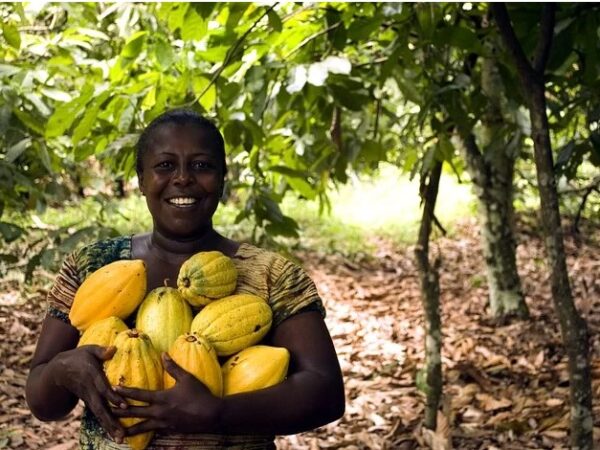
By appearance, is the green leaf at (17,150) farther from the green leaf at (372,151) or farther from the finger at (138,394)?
the finger at (138,394)

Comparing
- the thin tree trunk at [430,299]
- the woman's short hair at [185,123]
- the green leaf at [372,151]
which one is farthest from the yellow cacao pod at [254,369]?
the green leaf at [372,151]

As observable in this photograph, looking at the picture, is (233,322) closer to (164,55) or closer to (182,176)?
(182,176)

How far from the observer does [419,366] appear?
3.86 m

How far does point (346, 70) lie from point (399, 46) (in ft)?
0.96

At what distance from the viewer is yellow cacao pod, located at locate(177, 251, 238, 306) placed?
1219 millimetres

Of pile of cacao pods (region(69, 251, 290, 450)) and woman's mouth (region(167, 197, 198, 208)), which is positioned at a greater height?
woman's mouth (region(167, 197, 198, 208))

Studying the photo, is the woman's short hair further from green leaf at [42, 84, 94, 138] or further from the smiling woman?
green leaf at [42, 84, 94, 138]

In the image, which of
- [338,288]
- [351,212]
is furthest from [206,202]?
[351,212]

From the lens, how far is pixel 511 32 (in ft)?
6.69

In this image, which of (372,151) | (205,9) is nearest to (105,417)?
(205,9)

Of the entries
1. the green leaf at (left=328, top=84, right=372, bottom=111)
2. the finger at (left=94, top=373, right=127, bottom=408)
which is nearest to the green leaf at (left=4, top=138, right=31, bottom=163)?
the green leaf at (left=328, top=84, right=372, bottom=111)

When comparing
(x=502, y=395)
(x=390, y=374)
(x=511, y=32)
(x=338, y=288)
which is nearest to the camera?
(x=511, y=32)

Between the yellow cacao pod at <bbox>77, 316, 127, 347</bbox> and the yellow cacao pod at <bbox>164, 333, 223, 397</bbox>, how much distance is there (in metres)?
0.10

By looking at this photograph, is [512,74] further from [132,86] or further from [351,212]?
[351,212]
